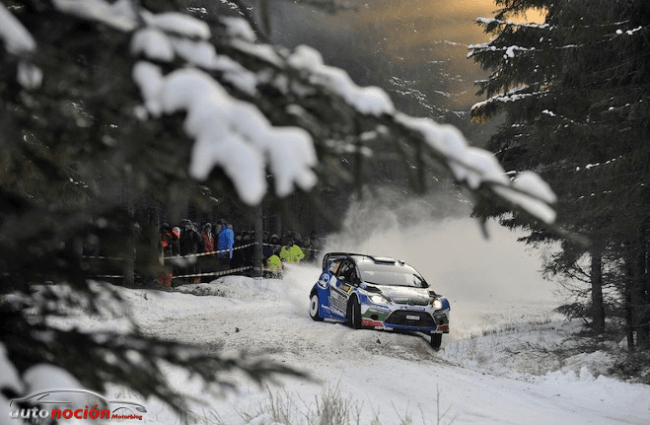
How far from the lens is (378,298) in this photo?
13.5 metres

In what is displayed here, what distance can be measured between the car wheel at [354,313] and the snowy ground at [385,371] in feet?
0.95

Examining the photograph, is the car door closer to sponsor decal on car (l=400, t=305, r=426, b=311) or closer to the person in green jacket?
sponsor decal on car (l=400, t=305, r=426, b=311)

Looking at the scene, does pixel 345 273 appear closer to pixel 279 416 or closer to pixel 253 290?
pixel 253 290

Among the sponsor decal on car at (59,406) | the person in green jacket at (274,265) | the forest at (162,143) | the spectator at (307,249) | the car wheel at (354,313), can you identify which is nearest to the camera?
the forest at (162,143)

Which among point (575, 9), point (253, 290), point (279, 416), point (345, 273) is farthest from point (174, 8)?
point (253, 290)

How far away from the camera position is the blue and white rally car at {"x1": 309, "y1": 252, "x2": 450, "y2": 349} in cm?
1338

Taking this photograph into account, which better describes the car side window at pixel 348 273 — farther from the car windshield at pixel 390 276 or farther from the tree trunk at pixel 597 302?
the tree trunk at pixel 597 302

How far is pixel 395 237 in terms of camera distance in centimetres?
4184

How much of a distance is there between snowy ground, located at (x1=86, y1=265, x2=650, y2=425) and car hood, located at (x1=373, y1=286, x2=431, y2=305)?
0.70m

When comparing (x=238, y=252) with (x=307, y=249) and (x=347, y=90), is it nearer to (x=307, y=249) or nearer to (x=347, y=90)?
(x=307, y=249)

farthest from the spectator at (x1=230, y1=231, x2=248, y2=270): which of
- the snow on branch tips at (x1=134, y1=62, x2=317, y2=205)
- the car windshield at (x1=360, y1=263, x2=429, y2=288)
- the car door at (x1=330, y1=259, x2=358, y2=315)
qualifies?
the snow on branch tips at (x1=134, y1=62, x2=317, y2=205)

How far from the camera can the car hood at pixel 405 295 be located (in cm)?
1353

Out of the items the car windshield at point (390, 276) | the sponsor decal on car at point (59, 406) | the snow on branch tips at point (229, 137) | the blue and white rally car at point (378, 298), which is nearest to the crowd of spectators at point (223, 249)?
the blue and white rally car at point (378, 298)

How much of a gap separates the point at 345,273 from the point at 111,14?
42.6 ft
